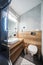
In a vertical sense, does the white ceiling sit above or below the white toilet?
above

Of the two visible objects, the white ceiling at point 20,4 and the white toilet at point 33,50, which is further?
the white toilet at point 33,50

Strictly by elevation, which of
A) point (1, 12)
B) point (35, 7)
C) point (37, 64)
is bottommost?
point (37, 64)

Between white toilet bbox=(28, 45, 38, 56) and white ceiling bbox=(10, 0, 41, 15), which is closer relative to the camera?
white ceiling bbox=(10, 0, 41, 15)

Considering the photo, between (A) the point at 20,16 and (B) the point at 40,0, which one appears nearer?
(B) the point at 40,0

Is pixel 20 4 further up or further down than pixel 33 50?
further up

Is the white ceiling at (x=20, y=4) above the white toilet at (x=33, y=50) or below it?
above

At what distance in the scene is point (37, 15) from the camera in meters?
3.41

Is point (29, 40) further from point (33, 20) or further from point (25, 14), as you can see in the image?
point (25, 14)

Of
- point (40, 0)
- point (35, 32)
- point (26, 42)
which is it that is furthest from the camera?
point (26, 42)

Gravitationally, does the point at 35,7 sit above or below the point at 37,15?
above

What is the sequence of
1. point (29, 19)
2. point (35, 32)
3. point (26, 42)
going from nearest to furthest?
point (35, 32), point (26, 42), point (29, 19)

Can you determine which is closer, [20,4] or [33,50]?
[20,4]

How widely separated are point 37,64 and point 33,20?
1999 millimetres

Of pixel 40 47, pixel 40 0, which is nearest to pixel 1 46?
pixel 40 47
